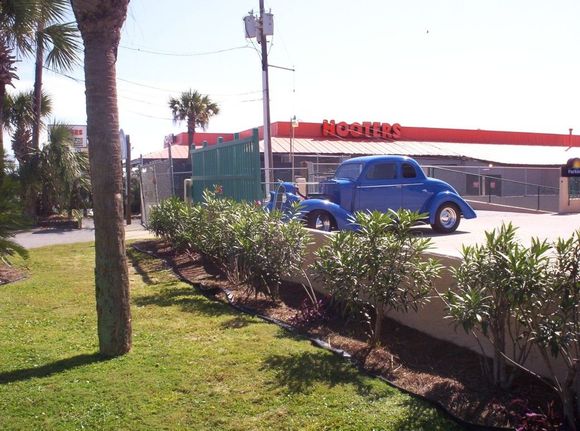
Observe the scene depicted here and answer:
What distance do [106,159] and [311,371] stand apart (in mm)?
2702

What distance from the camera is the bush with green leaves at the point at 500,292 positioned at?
14.3ft

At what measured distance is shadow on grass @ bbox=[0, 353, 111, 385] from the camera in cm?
535

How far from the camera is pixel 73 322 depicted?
7.34 meters

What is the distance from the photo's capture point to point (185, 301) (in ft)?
27.5

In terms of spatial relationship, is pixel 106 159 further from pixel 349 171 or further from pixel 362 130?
pixel 362 130

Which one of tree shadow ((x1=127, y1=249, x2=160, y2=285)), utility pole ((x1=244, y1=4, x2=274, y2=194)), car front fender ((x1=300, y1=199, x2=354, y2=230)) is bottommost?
tree shadow ((x1=127, y1=249, x2=160, y2=285))

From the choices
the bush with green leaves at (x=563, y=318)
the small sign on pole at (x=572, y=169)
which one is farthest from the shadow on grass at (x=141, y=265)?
the small sign on pole at (x=572, y=169)

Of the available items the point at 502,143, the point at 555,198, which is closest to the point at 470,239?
the point at 555,198

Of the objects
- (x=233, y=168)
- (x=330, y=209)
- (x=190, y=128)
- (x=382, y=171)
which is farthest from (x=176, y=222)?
(x=190, y=128)

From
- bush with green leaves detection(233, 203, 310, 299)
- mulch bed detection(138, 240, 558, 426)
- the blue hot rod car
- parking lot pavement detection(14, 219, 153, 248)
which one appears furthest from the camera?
parking lot pavement detection(14, 219, 153, 248)

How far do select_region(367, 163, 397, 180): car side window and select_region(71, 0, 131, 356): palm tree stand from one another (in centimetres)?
929

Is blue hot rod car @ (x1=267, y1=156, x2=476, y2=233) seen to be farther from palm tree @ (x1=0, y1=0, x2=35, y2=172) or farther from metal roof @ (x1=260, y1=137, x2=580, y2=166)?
Result: metal roof @ (x1=260, y1=137, x2=580, y2=166)

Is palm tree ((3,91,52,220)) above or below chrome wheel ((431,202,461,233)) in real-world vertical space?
above

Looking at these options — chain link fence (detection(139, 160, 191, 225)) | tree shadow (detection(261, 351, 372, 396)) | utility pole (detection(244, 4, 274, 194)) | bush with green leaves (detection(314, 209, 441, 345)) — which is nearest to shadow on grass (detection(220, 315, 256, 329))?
tree shadow (detection(261, 351, 372, 396))
